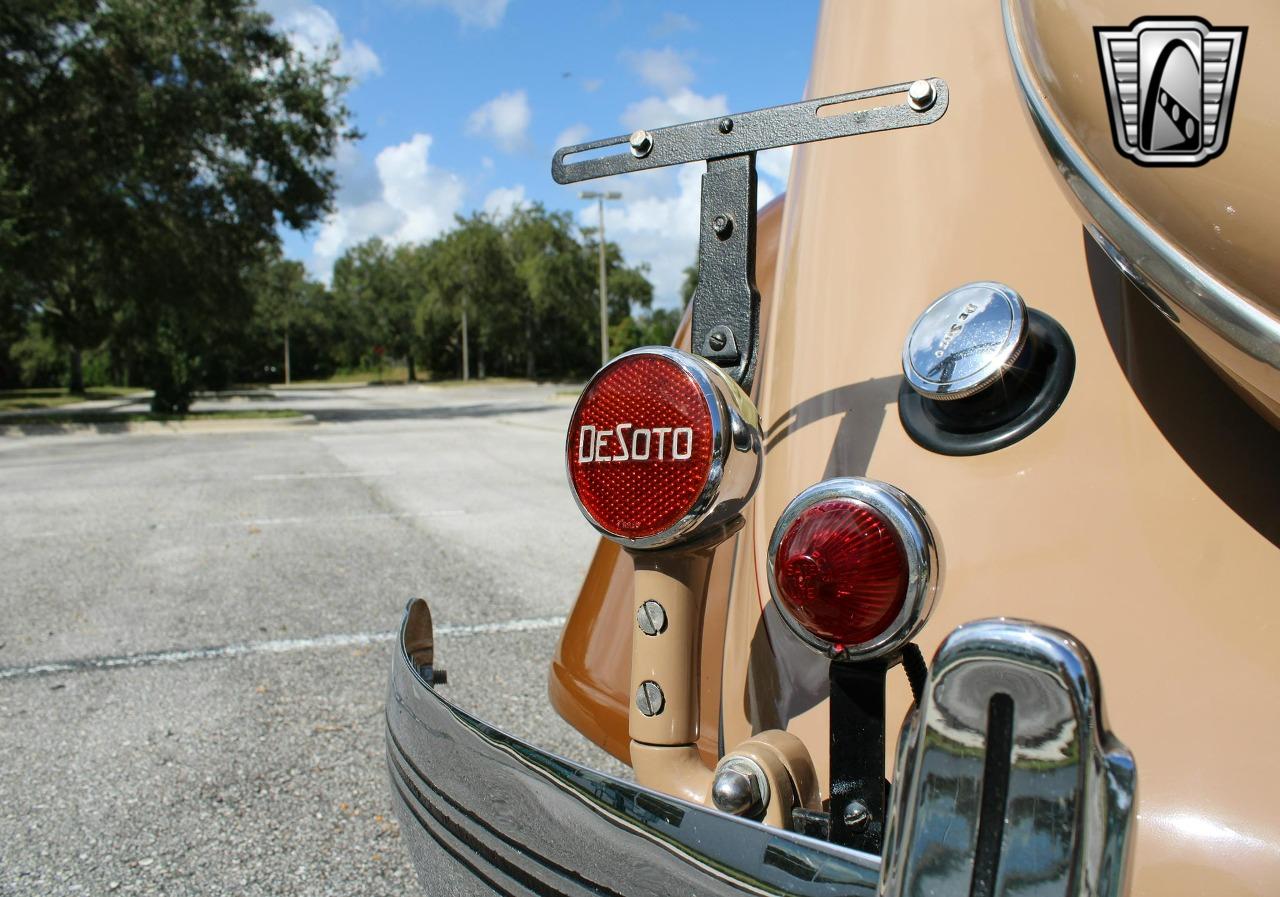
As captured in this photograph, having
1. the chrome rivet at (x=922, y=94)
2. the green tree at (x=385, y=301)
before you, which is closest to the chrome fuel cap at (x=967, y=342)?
the chrome rivet at (x=922, y=94)

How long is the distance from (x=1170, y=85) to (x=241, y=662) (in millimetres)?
3792

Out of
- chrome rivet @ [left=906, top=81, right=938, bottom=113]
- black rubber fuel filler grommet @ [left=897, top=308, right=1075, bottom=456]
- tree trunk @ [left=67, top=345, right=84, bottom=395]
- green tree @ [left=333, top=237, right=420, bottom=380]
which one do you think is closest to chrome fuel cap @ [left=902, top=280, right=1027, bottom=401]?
black rubber fuel filler grommet @ [left=897, top=308, right=1075, bottom=456]

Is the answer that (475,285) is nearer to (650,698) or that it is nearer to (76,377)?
(76,377)

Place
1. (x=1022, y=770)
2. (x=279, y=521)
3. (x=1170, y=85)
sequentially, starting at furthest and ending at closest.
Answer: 1. (x=279, y=521)
2. (x=1170, y=85)
3. (x=1022, y=770)

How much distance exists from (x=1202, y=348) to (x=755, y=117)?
56 cm

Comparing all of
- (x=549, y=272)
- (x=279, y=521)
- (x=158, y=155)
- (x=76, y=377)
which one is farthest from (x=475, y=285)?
(x=279, y=521)

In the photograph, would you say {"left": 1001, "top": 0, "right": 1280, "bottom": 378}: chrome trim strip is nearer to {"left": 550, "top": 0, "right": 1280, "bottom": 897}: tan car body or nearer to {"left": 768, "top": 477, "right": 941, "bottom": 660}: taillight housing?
{"left": 550, "top": 0, "right": 1280, "bottom": 897}: tan car body

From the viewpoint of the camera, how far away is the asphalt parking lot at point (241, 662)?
235cm

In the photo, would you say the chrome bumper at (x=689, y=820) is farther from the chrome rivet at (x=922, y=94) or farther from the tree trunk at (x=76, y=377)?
the tree trunk at (x=76, y=377)

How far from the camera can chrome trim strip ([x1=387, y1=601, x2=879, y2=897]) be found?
84cm

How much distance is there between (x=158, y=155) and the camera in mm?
19641

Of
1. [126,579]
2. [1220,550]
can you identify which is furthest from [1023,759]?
[126,579]

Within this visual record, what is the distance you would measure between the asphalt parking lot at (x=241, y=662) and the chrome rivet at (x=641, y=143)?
5.76 feet

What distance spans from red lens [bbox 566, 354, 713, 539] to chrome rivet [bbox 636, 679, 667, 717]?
20 cm
